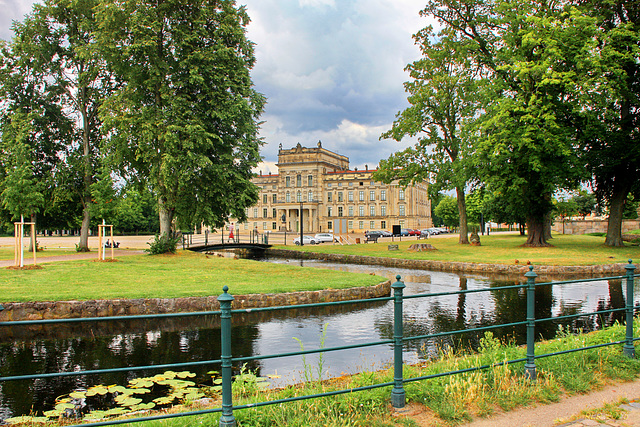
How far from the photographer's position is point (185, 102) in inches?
1056

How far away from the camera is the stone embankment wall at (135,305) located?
513 inches

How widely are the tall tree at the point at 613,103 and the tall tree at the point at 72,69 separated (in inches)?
1268

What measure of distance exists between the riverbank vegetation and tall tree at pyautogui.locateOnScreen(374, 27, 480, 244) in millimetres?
34465

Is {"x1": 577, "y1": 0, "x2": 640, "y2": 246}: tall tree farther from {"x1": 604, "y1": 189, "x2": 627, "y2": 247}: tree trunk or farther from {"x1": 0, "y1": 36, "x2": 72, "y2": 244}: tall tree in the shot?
{"x1": 0, "y1": 36, "x2": 72, "y2": 244}: tall tree

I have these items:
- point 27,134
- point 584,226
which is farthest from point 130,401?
point 584,226

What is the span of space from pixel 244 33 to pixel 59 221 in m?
19.9

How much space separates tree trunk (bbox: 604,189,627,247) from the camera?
37.0m

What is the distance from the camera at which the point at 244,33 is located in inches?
1137

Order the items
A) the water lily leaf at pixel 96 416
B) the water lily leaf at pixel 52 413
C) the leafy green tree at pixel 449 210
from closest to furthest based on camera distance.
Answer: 1. the water lily leaf at pixel 96 416
2. the water lily leaf at pixel 52 413
3. the leafy green tree at pixel 449 210

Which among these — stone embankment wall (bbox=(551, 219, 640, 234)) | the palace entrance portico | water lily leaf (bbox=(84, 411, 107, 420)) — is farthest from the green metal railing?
the palace entrance portico

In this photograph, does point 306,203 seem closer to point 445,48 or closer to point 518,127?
point 445,48

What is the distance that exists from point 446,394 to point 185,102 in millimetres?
24544

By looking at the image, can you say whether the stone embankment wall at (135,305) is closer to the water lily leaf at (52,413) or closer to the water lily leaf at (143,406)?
the water lily leaf at (52,413)

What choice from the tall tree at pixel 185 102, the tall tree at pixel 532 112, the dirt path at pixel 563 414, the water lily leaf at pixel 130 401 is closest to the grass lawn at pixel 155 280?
the tall tree at pixel 185 102
